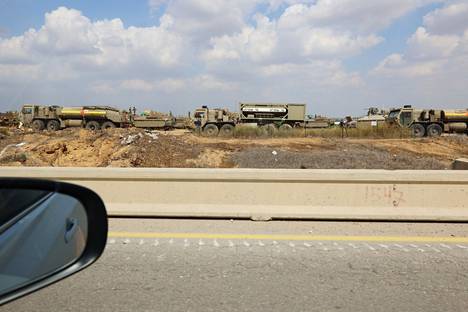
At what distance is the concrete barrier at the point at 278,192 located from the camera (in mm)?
5895

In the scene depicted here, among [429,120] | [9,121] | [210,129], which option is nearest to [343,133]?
[429,120]

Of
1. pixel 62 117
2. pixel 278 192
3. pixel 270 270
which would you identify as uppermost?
pixel 62 117

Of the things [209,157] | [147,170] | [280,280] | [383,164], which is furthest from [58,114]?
[280,280]

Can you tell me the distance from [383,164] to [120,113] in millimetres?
30473

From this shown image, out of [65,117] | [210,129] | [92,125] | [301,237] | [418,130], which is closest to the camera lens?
[301,237]

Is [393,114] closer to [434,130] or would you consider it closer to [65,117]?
[434,130]

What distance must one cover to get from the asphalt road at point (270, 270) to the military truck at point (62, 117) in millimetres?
35845

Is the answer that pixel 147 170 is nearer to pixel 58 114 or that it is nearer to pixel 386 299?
pixel 386 299

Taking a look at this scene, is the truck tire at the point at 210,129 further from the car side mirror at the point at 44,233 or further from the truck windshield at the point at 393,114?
the car side mirror at the point at 44,233

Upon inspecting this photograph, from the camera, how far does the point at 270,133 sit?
32.5 m

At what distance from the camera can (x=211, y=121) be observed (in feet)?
120

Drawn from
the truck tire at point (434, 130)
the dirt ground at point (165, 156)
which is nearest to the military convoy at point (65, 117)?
the dirt ground at point (165, 156)

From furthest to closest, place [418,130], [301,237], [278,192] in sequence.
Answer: [418,130] → [278,192] → [301,237]

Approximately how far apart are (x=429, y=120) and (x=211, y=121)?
59.2ft
